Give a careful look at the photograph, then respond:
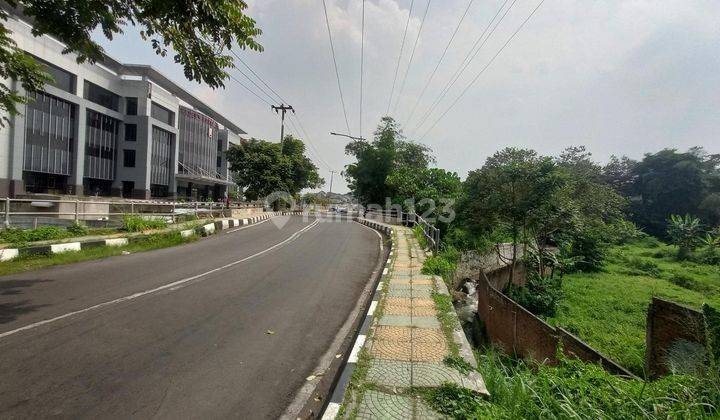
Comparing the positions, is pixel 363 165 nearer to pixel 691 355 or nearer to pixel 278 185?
pixel 278 185

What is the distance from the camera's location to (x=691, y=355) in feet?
20.0

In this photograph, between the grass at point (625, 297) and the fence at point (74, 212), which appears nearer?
the fence at point (74, 212)

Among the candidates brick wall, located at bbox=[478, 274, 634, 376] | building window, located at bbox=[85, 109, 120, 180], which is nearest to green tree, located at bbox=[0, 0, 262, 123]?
brick wall, located at bbox=[478, 274, 634, 376]

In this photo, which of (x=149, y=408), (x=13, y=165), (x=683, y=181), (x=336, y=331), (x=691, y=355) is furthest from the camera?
(x=683, y=181)

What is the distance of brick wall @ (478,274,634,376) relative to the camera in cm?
572

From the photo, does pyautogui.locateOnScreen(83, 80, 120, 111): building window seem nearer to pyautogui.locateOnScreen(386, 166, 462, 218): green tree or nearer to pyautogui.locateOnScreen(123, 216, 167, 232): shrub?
pyautogui.locateOnScreen(123, 216, 167, 232): shrub

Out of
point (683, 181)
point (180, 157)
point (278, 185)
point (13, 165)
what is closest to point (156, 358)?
point (278, 185)

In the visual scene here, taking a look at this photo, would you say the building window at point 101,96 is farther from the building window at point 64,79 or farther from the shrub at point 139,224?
the shrub at point 139,224

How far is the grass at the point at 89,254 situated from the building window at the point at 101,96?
31.5 meters

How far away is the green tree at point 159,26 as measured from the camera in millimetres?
5562

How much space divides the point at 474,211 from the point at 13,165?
113 ft

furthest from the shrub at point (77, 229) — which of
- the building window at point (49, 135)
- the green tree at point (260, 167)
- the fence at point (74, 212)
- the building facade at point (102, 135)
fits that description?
the building window at point (49, 135)

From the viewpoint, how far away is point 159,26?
20.4 feet

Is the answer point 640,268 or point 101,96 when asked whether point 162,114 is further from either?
point 640,268
